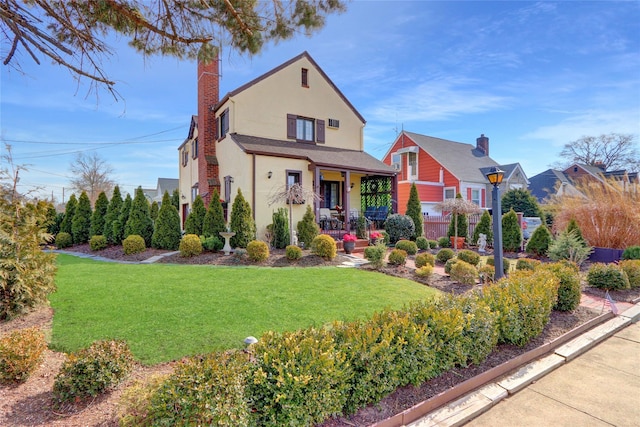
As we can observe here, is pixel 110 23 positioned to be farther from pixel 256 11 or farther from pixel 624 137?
pixel 624 137

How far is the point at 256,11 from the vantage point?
4531mm

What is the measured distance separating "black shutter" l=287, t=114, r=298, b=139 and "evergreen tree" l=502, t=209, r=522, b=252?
32.3ft

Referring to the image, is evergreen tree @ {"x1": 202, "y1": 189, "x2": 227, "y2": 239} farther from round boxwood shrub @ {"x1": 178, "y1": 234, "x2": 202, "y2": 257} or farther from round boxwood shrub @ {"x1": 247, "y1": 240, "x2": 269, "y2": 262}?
round boxwood shrub @ {"x1": 247, "y1": 240, "x2": 269, "y2": 262}

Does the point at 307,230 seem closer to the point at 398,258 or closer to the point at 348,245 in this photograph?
the point at 348,245

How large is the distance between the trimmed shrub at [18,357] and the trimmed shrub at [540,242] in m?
12.8

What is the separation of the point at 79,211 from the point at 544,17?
57.9 feet

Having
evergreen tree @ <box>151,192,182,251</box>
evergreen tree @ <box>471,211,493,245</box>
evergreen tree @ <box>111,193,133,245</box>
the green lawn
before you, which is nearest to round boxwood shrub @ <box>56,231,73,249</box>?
evergreen tree @ <box>111,193,133,245</box>

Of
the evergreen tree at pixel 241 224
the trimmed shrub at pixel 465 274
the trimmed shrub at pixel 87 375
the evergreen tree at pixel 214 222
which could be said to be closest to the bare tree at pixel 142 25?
the trimmed shrub at pixel 87 375

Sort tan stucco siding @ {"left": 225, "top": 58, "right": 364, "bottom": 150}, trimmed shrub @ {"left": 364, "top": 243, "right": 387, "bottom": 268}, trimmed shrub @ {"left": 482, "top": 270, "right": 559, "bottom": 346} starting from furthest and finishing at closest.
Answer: tan stucco siding @ {"left": 225, "top": 58, "right": 364, "bottom": 150} → trimmed shrub @ {"left": 364, "top": 243, "right": 387, "bottom": 268} → trimmed shrub @ {"left": 482, "top": 270, "right": 559, "bottom": 346}

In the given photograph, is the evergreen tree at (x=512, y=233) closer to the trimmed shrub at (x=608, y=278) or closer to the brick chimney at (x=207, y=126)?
the trimmed shrub at (x=608, y=278)

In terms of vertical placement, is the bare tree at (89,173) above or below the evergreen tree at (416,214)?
above

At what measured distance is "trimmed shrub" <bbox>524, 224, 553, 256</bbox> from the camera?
34.0 feet

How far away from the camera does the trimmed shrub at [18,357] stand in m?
2.73

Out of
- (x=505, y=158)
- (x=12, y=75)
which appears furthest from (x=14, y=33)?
(x=505, y=158)
